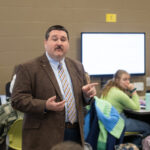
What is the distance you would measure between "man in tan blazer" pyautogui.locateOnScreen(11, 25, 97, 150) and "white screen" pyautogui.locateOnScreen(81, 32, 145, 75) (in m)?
1.94

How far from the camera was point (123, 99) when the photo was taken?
280 centimetres

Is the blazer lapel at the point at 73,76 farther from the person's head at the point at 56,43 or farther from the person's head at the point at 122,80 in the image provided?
the person's head at the point at 122,80

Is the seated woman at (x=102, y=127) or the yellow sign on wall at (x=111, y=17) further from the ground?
the yellow sign on wall at (x=111, y=17)

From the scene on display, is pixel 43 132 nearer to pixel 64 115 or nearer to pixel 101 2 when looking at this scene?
pixel 64 115

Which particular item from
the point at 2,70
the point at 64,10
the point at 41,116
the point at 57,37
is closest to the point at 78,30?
the point at 64,10

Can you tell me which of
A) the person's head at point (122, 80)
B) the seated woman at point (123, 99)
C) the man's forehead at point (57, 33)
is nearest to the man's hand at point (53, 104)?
the man's forehead at point (57, 33)

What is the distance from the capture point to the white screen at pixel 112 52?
3.55 meters

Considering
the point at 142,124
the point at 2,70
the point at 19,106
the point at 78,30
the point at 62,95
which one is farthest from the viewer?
the point at 78,30

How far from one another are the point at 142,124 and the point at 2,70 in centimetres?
206

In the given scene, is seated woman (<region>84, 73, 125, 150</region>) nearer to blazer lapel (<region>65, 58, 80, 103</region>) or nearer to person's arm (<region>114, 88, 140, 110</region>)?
person's arm (<region>114, 88, 140, 110</region>)

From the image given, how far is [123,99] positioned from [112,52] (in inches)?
41.5

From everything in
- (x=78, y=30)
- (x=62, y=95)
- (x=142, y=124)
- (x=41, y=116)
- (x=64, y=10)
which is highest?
(x=64, y=10)

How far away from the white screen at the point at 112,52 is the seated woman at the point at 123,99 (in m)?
0.60

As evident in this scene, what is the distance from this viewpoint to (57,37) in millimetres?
1590
